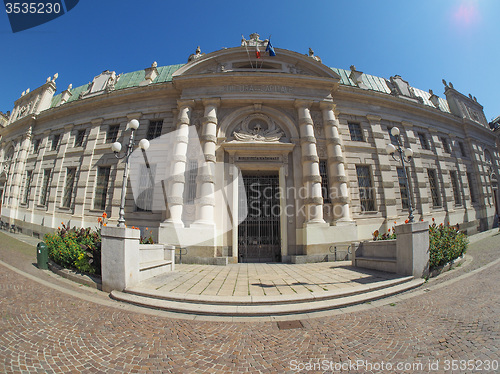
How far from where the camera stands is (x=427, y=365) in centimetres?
270

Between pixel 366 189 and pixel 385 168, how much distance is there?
7.03 ft

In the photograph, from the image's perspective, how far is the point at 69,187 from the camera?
15688 millimetres

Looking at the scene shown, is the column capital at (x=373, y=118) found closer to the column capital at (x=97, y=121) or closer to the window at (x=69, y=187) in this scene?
the column capital at (x=97, y=121)

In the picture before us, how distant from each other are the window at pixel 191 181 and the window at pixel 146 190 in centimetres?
274

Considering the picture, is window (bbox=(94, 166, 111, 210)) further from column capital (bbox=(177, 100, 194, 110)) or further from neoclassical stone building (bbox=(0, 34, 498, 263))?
column capital (bbox=(177, 100, 194, 110))

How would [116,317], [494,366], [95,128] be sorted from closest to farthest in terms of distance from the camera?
[494,366] < [116,317] < [95,128]

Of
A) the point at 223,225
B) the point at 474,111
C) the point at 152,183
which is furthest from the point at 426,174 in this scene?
the point at 152,183

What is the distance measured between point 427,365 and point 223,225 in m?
9.57

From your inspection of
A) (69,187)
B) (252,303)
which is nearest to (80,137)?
(69,187)

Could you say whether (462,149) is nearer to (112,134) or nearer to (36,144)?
(112,134)

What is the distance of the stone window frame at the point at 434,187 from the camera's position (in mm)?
16086

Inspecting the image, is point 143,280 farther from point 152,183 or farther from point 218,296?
point 152,183

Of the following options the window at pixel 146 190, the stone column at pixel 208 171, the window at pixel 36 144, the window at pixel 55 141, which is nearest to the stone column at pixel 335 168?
the stone column at pixel 208 171

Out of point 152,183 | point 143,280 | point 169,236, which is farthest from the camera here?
point 152,183
